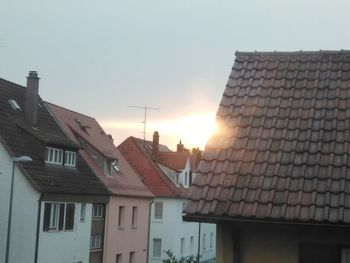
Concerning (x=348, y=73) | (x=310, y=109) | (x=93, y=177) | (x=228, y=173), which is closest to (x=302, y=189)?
(x=228, y=173)

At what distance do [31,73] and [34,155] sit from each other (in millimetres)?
7297

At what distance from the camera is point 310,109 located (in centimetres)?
928

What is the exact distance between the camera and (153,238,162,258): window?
5153 centimetres

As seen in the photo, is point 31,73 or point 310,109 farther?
point 31,73

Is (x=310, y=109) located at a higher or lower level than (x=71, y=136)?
lower

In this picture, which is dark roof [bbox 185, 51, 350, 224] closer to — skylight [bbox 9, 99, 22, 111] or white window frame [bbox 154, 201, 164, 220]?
skylight [bbox 9, 99, 22, 111]

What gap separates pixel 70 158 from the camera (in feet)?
117

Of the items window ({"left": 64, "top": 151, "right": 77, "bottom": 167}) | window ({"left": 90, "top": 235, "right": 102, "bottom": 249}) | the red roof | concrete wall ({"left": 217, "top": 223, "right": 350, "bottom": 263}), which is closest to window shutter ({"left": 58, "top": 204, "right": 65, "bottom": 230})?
window ({"left": 64, "top": 151, "right": 77, "bottom": 167})

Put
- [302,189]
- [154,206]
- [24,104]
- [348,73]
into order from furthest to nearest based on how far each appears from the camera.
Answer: [154,206], [24,104], [348,73], [302,189]

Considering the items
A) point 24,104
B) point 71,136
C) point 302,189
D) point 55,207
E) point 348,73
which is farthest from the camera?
point 71,136

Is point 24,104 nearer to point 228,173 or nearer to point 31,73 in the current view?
point 31,73

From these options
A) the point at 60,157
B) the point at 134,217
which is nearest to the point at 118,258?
the point at 134,217

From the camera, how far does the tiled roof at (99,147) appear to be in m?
40.0

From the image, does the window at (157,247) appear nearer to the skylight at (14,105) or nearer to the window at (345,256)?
the skylight at (14,105)
